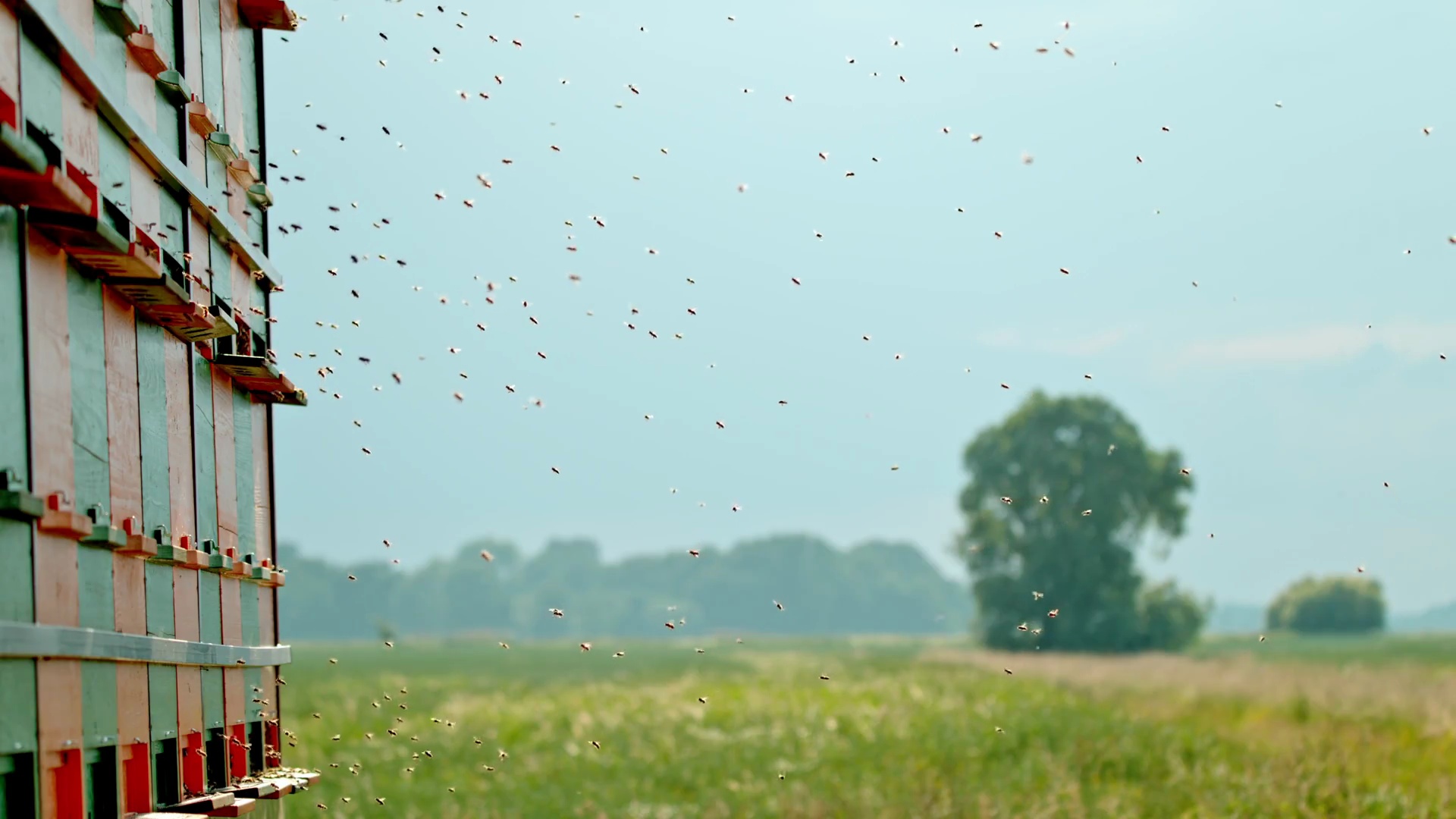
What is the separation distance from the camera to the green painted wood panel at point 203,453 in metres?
4.64

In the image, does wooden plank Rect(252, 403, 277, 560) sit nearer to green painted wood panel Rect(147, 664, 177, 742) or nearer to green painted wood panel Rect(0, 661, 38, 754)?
green painted wood panel Rect(147, 664, 177, 742)

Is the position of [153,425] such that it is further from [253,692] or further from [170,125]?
[253,692]

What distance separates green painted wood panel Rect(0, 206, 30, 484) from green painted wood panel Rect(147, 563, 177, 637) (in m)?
0.96

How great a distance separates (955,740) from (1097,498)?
3619 cm

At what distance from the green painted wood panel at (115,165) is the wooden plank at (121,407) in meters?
0.28

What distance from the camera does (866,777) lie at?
18.6 meters

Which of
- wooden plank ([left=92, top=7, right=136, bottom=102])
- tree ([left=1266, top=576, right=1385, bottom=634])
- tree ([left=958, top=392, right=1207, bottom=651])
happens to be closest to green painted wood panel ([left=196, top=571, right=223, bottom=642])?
wooden plank ([left=92, top=7, right=136, bottom=102])

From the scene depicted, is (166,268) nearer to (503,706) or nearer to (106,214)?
(106,214)

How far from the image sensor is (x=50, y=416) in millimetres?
3352

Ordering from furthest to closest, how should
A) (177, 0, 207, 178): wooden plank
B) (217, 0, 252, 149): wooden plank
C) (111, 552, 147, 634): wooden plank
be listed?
(217, 0, 252, 149): wooden plank
(177, 0, 207, 178): wooden plank
(111, 552, 147, 634): wooden plank

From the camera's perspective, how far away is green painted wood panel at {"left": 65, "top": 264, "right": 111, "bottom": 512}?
140 inches

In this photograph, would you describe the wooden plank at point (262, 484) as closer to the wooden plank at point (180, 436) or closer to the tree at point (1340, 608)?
the wooden plank at point (180, 436)

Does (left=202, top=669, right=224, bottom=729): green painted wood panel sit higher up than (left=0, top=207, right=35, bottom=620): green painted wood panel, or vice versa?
(left=0, top=207, right=35, bottom=620): green painted wood panel

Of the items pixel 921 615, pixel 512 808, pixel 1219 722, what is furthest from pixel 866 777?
pixel 921 615
